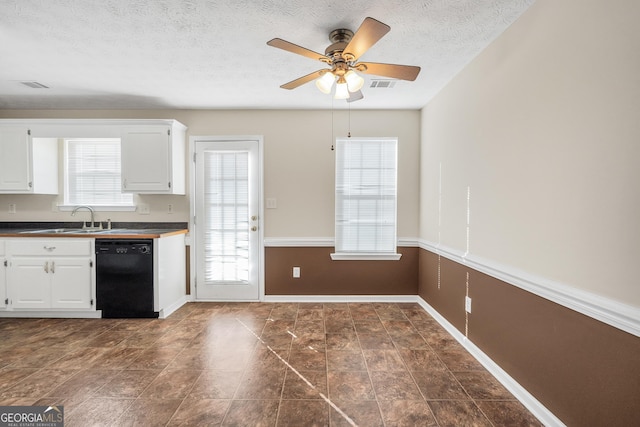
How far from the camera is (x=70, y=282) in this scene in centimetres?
320

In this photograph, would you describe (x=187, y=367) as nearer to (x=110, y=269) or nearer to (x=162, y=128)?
(x=110, y=269)

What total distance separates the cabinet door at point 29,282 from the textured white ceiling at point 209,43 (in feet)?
5.95

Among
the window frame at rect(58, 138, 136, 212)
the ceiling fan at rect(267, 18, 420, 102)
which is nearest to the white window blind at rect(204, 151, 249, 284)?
the window frame at rect(58, 138, 136, 212)

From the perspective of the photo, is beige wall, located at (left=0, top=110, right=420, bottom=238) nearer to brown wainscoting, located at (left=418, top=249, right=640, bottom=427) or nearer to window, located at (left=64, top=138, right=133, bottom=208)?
window, located at (left=64, top=138, right=133, bottom=208)

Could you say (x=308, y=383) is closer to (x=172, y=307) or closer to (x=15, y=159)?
(x=172, y=307)

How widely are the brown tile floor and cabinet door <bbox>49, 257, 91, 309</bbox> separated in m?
0.22

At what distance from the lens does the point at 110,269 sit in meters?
3.19

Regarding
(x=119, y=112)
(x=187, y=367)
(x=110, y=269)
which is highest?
(x=119, y=112)

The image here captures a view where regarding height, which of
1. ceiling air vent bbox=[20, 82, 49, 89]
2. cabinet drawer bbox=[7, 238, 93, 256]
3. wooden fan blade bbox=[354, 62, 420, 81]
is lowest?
cabinet drawer bbox=[7, 238, 93, 256]

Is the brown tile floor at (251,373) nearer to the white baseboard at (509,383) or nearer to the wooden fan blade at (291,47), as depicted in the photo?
the white baseboard at (509,383)

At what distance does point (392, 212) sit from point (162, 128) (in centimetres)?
291

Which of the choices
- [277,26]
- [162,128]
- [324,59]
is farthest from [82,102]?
[324,59]

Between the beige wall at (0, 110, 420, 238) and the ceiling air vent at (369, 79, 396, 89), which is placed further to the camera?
the beige wall at (0, 110, 420, 238)

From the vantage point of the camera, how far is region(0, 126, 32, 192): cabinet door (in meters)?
3.47
